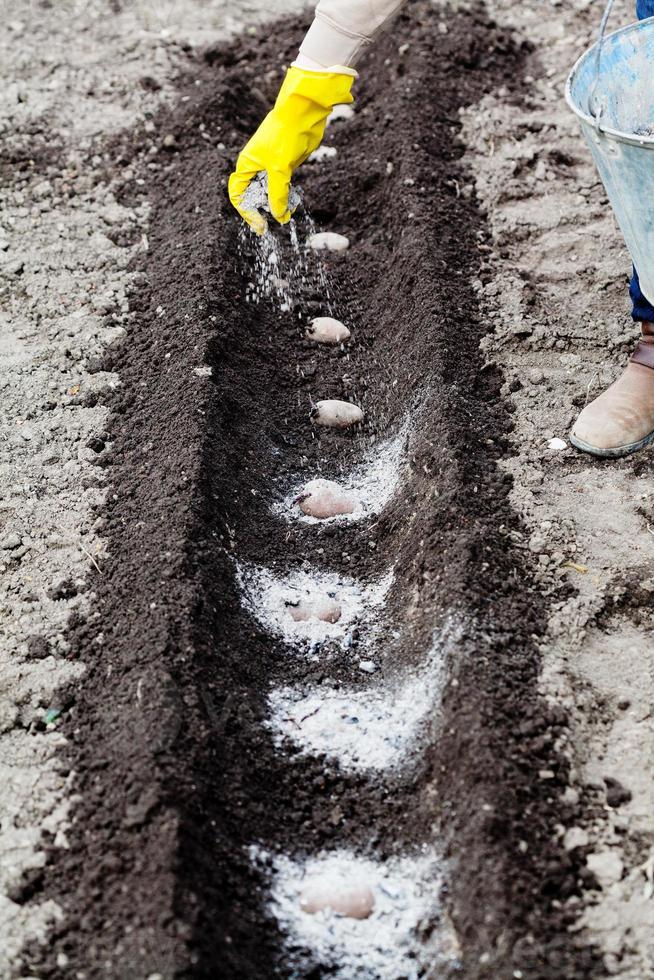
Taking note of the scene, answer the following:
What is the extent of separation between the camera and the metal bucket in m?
2.01

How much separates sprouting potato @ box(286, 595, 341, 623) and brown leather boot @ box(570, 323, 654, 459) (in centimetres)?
81

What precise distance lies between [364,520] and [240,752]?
850 mm

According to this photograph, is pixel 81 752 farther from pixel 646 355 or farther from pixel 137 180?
pixel 137 180

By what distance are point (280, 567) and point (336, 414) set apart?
601 mm

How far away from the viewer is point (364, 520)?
2.77 meters

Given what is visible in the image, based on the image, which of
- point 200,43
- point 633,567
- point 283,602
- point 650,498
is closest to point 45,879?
point 283,602

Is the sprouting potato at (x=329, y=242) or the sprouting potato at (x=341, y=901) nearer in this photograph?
the sprouting potato at (x=341, y=901)

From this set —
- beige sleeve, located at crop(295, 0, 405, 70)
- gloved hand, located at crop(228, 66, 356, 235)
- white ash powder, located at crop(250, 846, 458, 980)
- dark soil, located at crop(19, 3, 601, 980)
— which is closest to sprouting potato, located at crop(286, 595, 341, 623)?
dark soil, located at crop(19, 3, 601, 980)

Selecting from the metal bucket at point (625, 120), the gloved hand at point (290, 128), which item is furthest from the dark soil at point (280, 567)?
the metal bucket at point (625, 120)

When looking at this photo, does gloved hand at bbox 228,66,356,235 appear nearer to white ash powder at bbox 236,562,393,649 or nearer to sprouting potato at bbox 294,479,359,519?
sprouting potato at bbox 294,479,359,519

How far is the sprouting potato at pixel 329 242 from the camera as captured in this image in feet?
12.0

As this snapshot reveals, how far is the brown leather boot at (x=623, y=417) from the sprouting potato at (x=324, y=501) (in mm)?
630

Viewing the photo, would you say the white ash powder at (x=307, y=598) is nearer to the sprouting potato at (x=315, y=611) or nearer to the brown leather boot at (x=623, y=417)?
the sprouting potato at (x=315, y=611)

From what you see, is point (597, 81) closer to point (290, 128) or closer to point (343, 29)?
point (343, 29)
